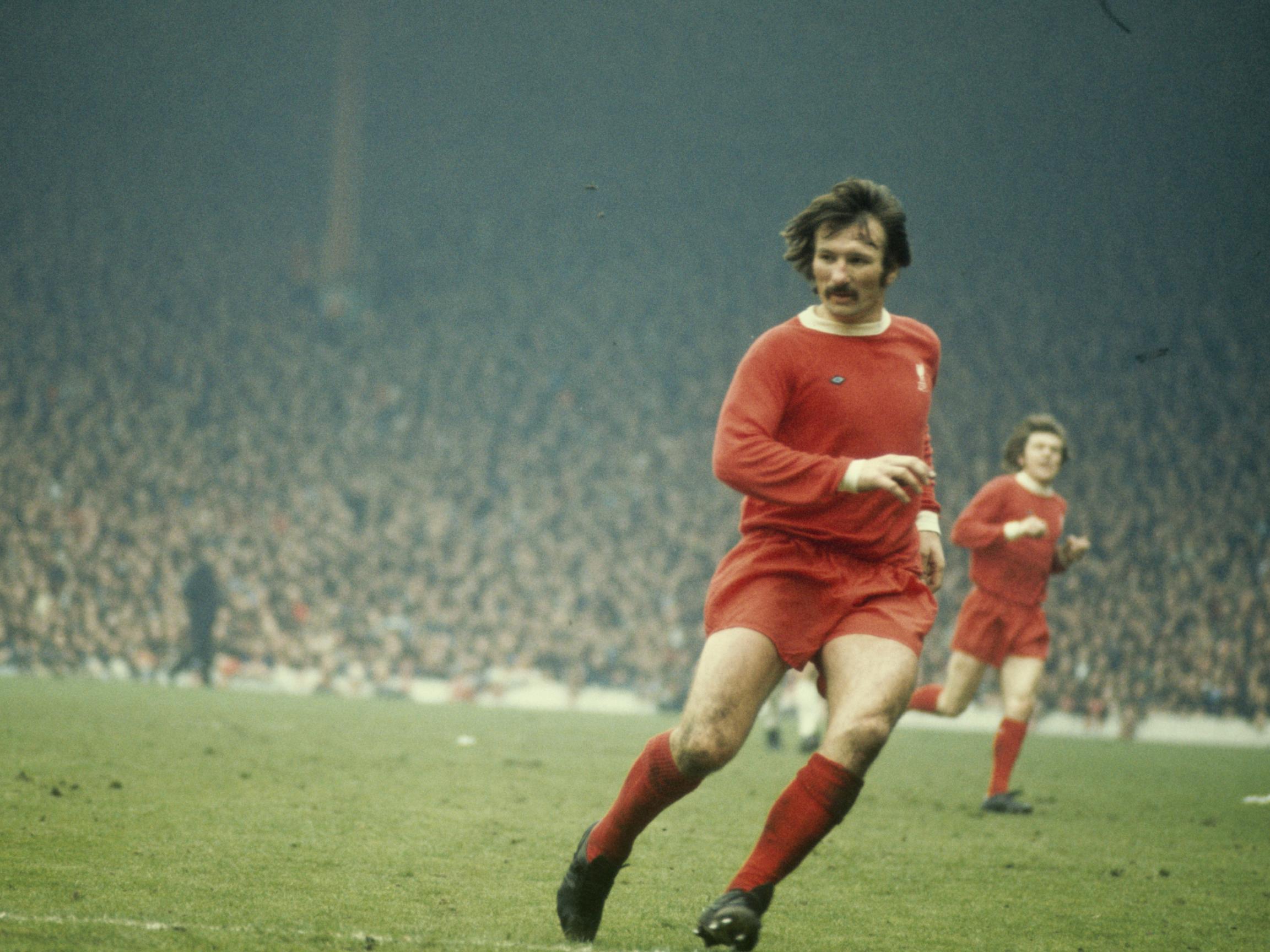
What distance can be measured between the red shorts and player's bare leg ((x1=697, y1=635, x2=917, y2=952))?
0.45 feet

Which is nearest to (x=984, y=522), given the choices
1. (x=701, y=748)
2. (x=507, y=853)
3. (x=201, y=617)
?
(x=507, y=853)

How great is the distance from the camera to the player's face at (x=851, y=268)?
3840mm

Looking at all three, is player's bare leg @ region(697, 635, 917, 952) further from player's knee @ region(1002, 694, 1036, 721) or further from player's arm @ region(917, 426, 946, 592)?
player's knee @ region(1002, 694, 1036, 721)

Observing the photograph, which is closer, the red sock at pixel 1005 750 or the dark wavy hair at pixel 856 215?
the dark wavy hair at pixel 856 215

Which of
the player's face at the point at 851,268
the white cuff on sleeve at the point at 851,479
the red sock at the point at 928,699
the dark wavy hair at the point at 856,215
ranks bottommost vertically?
the red sock at the point at 928,699

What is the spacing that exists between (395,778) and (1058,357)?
2007 centimetres

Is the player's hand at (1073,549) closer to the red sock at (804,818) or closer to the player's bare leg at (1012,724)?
the player's bare leg at (1012,724)

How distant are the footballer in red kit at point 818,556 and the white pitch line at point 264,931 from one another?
176 millimetres

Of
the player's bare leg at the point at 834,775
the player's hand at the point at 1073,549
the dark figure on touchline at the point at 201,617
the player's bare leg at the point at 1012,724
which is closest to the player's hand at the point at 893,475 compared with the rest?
the player's bare leg at the point at 834,775

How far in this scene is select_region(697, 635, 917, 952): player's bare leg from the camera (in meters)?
3.53

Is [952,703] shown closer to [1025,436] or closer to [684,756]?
[1025,436]

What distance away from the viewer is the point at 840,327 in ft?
12.9

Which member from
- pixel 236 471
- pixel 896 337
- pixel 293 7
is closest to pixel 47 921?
pixel 896 337

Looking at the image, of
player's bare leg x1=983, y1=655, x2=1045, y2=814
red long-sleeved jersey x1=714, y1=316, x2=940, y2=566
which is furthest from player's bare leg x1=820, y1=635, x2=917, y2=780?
player's bare leg x1=983, y1=655, x2=1045, y2=814
